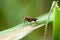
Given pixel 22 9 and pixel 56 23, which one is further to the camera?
pixel 22 9

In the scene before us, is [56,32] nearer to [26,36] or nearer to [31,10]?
[26,36]

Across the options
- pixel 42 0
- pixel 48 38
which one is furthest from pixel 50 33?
pixel 42 0

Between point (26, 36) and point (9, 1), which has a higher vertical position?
point (9, 1)

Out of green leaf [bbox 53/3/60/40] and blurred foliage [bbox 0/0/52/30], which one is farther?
blurred foliage [bbox 0/0/52/30]

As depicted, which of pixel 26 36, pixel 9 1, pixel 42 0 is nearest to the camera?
pixel 26 36

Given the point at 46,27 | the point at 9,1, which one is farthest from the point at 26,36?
the point at 9,1

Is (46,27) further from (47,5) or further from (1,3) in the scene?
(1,3)

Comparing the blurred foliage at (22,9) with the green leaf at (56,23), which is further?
the blurred foliage at (22,9)

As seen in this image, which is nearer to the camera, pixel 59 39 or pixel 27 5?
pixel 59 39

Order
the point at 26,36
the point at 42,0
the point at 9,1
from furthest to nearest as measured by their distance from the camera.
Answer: the point at 9,1 < the point at 42,0 < the point at 26,36
